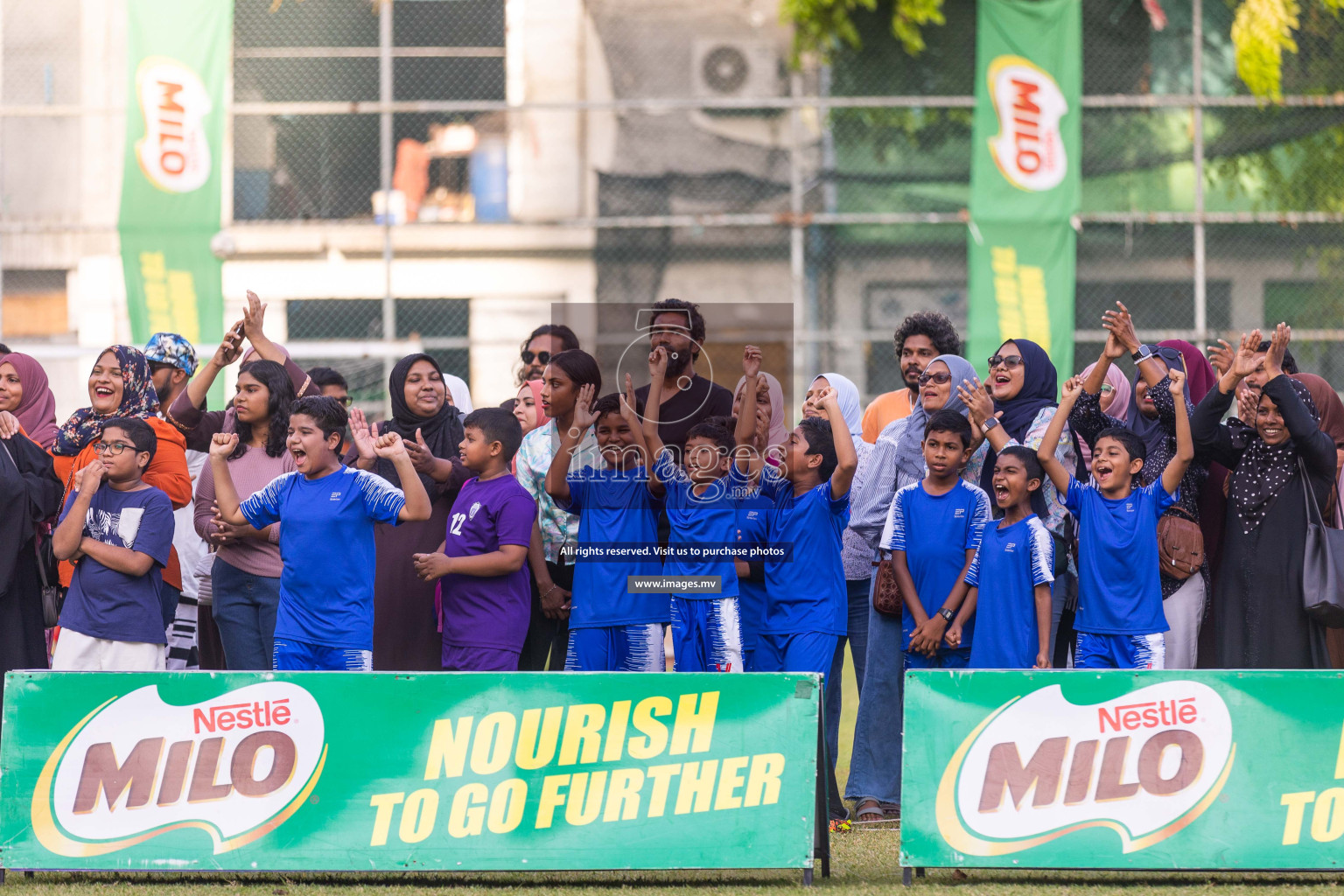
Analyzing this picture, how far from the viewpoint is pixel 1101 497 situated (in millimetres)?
5828

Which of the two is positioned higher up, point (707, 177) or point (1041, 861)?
point (707, 177)

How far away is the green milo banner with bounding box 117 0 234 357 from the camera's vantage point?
1364 centimetres

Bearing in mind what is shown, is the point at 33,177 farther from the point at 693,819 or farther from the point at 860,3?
the point at 693,819

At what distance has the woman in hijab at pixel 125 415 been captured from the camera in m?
6.00

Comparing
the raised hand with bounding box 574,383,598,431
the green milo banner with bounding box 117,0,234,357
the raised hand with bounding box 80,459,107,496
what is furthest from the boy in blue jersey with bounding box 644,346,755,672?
the green milo banner with bounding box 117,0,234,357

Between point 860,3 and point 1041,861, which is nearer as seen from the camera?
point 1041,861

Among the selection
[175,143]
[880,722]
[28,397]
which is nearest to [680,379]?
[880,722]

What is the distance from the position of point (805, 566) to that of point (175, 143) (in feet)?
32.8

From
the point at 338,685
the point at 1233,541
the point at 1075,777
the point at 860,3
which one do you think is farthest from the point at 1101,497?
the point at 860,3

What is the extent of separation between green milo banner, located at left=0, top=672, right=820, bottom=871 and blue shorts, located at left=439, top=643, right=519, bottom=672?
93 cm

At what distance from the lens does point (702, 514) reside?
19.1ft

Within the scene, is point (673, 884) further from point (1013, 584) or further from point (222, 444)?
point (222, 444)

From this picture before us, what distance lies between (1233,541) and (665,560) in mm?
2323

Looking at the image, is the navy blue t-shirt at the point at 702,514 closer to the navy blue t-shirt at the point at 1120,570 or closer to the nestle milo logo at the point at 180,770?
the navy blue t-shirt at the point at 1120,570
